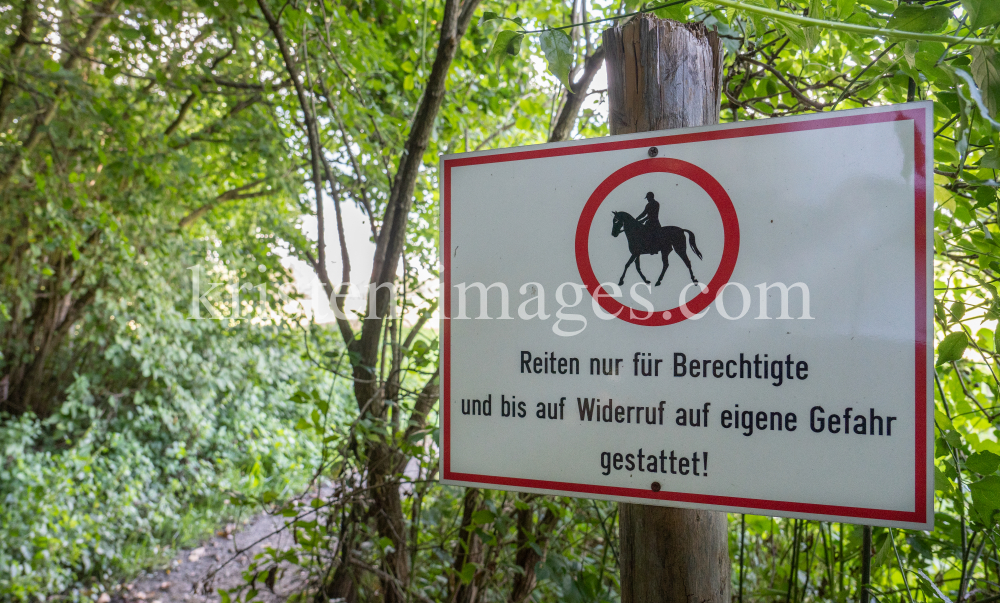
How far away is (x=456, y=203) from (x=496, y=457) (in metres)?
0.50

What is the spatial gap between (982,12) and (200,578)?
4.97 meters

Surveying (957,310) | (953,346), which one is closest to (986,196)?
(957,310)

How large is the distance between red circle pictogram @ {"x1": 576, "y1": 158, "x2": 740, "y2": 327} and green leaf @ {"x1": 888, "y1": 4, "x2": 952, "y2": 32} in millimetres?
310

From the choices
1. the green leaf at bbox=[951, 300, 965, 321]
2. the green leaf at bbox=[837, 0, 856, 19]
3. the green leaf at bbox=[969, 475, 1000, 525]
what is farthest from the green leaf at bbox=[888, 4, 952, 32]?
the green leaf at bbox=[969, 475, 1000, 525]

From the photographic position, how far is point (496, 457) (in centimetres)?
103

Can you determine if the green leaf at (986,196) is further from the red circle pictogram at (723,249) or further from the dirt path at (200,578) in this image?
the dirt path at (200,578)

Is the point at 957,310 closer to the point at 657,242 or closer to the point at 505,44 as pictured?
the point at 657,242

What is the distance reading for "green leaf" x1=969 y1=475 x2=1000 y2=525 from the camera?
988mm

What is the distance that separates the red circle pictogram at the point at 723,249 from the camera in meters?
0.92

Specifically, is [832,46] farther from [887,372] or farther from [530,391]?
[530,391]

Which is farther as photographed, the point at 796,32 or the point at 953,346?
the point at 953,346

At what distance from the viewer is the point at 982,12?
2.26ft

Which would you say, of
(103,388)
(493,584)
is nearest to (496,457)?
(493,584)

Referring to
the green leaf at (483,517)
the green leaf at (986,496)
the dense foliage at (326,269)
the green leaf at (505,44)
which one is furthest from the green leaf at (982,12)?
the green leaf at (483,517)
